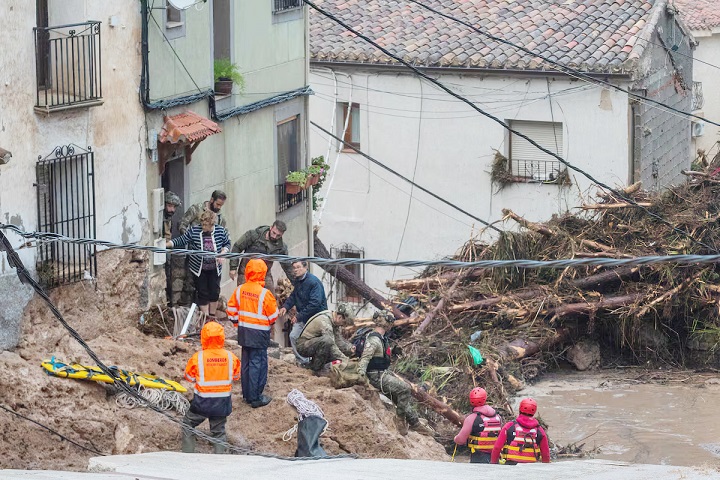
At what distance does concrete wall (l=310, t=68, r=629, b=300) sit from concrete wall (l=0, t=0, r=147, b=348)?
1096 centimetres

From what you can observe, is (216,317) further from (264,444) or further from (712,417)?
(712,417)

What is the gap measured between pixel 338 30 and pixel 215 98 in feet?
33.3

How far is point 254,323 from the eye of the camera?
502 inches

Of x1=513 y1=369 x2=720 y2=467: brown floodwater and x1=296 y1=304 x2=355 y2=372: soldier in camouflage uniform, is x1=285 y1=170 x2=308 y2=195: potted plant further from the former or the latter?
x1=296 y1=304 x2=355 y2=372: soldier in camouflage uniform

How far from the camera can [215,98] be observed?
17.5 metres

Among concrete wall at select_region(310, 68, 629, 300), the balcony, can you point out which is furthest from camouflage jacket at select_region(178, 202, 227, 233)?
concrete wall at select_region(310, 68, 629, 300)

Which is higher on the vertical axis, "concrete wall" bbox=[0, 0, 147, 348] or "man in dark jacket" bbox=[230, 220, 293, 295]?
"concrete wall" bbox=[0, 0, 147, 348]

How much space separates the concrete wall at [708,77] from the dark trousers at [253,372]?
26.2m

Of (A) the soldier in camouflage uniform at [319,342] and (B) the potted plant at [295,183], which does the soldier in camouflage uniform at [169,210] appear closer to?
(A) the soldier in camouflage uniform at [319,342]

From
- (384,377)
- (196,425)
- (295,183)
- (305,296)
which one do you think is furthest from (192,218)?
(196,425)

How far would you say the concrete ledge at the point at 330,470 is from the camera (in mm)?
8391

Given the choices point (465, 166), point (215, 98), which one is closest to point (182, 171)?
point (215, 98)

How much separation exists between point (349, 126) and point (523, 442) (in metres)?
Result: 16.7

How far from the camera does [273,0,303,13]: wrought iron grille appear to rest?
1974 cm
